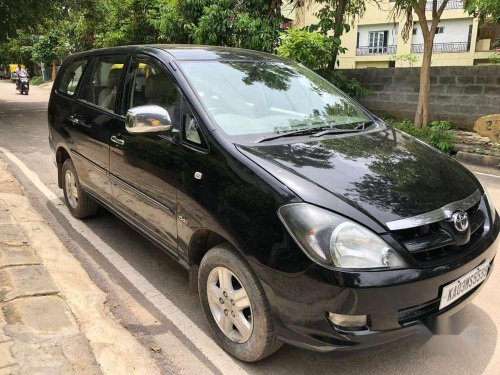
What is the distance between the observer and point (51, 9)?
1514 centimetres

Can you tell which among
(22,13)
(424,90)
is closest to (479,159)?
(424,90)

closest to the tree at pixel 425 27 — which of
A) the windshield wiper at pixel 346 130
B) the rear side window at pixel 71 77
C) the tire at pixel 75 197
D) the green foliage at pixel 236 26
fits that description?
the green foliage at pixel 236 26

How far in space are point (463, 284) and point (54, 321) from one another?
231 centimetres

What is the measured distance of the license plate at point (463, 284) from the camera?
229 cm

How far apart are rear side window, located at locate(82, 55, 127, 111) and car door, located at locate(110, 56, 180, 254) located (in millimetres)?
215

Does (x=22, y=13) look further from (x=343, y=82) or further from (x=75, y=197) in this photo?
(x=75, y=197)

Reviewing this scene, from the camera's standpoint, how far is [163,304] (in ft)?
10.9

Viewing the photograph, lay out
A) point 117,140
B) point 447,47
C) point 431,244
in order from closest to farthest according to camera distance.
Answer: point 431,244 → point 117,140 → point 447,47

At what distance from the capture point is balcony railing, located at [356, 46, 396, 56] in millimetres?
32969

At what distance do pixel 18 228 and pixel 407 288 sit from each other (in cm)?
351

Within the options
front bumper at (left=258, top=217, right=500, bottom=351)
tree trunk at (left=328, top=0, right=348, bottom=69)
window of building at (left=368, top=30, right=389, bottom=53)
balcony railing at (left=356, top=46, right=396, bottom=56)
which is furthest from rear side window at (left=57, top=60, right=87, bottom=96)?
window of building at (left=368, top=30, right=389, bottom=53)

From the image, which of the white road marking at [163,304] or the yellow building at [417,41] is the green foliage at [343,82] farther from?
the yellow building at [417,41]

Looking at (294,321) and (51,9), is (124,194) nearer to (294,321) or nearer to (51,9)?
(294,321)

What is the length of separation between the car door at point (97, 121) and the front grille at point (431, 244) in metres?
2.39
